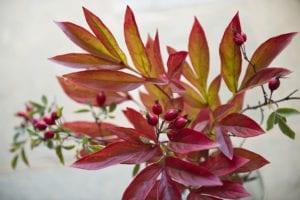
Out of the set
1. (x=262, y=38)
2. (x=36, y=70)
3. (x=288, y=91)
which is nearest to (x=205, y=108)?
(x=288, y=91)

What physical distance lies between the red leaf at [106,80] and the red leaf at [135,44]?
0.02 m

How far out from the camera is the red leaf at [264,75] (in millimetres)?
472

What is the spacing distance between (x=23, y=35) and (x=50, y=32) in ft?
0.29

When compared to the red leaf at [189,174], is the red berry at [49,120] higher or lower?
higher

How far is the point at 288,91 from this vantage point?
98cm

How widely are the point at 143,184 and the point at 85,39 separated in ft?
0.62

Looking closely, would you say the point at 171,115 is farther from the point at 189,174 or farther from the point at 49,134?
the point at 49,134

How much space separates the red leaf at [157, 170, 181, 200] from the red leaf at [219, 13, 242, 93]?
16 centimetres

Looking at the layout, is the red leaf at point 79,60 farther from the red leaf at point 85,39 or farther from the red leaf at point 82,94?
the red leaf at point 82,94

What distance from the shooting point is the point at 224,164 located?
50 cm

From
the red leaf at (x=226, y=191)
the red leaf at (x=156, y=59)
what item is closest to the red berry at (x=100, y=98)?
the red leaf at (x=156, y=59)

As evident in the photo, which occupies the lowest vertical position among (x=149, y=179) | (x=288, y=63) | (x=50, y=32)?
(x=149, y=179)

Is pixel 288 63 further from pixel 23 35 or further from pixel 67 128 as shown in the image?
pixel 23 35

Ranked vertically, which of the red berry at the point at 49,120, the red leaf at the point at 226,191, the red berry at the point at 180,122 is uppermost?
the red berry at the point at 49,120
